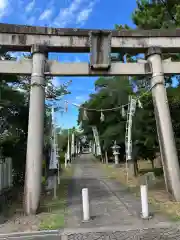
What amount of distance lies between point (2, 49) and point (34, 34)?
126 centimetres

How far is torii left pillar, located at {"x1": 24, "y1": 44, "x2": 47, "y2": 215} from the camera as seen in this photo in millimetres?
8734

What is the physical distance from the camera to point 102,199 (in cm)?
1123

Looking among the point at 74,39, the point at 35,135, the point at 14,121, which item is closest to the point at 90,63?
the point at 74,39

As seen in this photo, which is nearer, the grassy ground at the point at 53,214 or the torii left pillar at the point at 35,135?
the grassy ground at the point at 53,214

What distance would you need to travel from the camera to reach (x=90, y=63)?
1015 cm

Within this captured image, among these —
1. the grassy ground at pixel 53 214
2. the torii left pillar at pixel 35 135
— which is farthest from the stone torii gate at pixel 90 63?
the grassy ground at pixel 53 214

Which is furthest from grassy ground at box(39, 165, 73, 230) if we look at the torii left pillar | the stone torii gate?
the stone torii gate

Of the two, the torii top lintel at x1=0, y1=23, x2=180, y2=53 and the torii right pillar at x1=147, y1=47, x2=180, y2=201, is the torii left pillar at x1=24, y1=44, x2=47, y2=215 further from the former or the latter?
the torii right pillar at x1=147, y1=47, x2=180, y2=201

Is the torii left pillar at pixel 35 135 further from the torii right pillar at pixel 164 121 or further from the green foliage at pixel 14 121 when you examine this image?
the torii right pillar at pixel 164 121

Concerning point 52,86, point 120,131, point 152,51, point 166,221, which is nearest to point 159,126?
point 152,51

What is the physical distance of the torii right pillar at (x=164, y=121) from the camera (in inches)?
374

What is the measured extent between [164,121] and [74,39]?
428 cm

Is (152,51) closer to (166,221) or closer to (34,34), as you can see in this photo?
(34,34)

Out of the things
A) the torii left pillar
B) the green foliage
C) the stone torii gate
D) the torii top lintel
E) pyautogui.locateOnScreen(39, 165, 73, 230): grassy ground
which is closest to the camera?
pyautogui.locateOnScreen(39, 165, 73, 230): grassy ground
